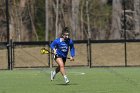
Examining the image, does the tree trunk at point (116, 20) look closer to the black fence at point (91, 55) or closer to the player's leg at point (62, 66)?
the black fence at point (91, 55)

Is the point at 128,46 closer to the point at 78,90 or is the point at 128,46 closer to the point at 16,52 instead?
the point at 16,52

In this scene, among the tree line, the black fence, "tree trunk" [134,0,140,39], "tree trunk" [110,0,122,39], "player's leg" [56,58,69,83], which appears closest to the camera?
"player's leg" [56,58,69,83]

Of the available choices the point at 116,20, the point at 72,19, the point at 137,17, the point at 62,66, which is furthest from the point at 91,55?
the point at 62,66

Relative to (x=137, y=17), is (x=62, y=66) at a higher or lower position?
lower

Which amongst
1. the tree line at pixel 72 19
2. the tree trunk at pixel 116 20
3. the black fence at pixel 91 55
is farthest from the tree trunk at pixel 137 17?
the black fence at pixel 91 55

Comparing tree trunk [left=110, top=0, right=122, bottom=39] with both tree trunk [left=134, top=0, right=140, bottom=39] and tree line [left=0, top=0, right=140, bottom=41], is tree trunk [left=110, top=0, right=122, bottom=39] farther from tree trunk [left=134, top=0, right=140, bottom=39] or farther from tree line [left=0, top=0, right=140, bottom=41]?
tree trunk [left=134, top=0, right=140, bottom=39]

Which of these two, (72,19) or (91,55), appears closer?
(91,55)

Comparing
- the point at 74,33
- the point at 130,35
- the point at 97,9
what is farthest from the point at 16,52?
the point at 97,9

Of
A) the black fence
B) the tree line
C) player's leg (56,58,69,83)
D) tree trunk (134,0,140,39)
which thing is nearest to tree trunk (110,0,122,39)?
the tree line

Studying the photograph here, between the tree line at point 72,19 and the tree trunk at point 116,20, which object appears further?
the tree line at point 72,19

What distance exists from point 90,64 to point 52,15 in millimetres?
12796

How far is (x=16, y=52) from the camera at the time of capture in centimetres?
3347

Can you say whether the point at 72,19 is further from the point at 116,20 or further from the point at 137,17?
the point at 137,17

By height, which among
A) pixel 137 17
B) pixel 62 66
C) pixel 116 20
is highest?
pixel 137 17
